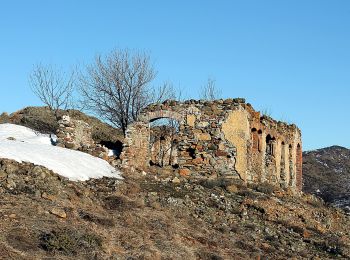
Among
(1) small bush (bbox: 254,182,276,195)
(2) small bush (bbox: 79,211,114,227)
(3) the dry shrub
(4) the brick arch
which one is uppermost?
(4) the brick arch

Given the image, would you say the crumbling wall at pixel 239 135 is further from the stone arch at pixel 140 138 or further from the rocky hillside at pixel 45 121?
the rocky hillside at pixel 45 121

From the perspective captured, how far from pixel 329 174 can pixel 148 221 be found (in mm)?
32660

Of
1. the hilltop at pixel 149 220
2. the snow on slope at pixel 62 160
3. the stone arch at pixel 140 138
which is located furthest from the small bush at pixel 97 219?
the stone arch at pixel 140 138

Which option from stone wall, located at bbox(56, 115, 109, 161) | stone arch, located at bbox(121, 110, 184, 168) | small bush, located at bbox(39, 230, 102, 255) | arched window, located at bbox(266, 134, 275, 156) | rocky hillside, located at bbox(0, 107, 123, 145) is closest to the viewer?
small bush, located at bbox(39, 230, 102, 255)

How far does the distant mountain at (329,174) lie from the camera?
113 feet

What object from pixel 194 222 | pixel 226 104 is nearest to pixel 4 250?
pixel 194 222

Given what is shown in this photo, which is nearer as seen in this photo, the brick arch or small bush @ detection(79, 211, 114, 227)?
small bush @ detection(79, 211, 114, 227)

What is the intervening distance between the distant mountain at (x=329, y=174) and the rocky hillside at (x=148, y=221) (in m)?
17.1

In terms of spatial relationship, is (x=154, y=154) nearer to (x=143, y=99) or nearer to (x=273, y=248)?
(x=143, y=99)

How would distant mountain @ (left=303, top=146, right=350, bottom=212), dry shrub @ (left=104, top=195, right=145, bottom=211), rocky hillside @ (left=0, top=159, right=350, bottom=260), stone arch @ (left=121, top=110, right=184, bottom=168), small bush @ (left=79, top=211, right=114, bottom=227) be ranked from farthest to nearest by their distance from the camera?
distant mountain @ (left=303, top=146, right=350, bottom=212) → stone arch @ (left=121, top=110, right=184, bottom=168) → dry shrub @ (left=104, top=195, right=145, bottom=211) → small bush @ (left=79, top=211, right=114, bottom=227) → rocky hillside @ (left=0, top=159, right=350, bottom=260)

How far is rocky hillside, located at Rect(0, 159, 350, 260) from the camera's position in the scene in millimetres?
8773

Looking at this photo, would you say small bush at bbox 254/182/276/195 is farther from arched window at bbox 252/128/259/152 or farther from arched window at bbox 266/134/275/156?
arched window at bbox 266/134/275/156

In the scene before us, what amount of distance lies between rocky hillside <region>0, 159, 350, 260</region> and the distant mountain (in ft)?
56.1

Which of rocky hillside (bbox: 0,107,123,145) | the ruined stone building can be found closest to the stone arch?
the ruined stone building
